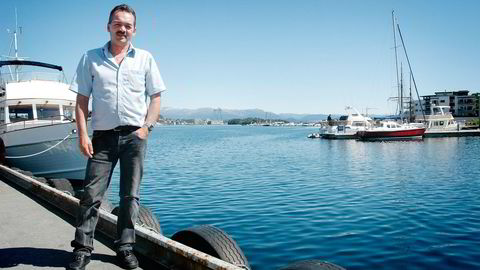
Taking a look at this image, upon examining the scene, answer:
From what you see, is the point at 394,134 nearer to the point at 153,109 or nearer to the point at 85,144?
the point at 153,109

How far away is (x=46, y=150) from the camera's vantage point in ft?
46.7

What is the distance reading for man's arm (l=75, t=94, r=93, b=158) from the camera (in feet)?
10.8

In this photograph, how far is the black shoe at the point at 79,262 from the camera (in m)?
3.24

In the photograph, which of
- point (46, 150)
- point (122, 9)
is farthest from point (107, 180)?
point (46, 150)

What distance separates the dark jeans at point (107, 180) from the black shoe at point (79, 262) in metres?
0.05

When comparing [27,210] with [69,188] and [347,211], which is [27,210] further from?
[347,211]

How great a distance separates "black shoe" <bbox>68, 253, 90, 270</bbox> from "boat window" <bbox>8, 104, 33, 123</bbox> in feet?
47.4

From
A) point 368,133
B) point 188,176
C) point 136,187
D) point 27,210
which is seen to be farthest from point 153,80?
point 368,133

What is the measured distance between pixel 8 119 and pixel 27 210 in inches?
433

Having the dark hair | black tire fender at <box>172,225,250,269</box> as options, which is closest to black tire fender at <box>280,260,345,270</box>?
black tire fender at <box>172,225,250,269</box>

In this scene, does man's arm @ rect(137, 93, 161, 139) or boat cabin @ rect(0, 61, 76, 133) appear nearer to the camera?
man's arm @ rect(137, 93, 161, 139)

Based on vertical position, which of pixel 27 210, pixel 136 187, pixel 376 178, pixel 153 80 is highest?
pixel 153 80

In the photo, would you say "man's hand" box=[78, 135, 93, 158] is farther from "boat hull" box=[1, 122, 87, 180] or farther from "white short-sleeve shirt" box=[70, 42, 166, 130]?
"boat hull" box=[1, 122, 87, 180]

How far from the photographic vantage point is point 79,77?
337cm
